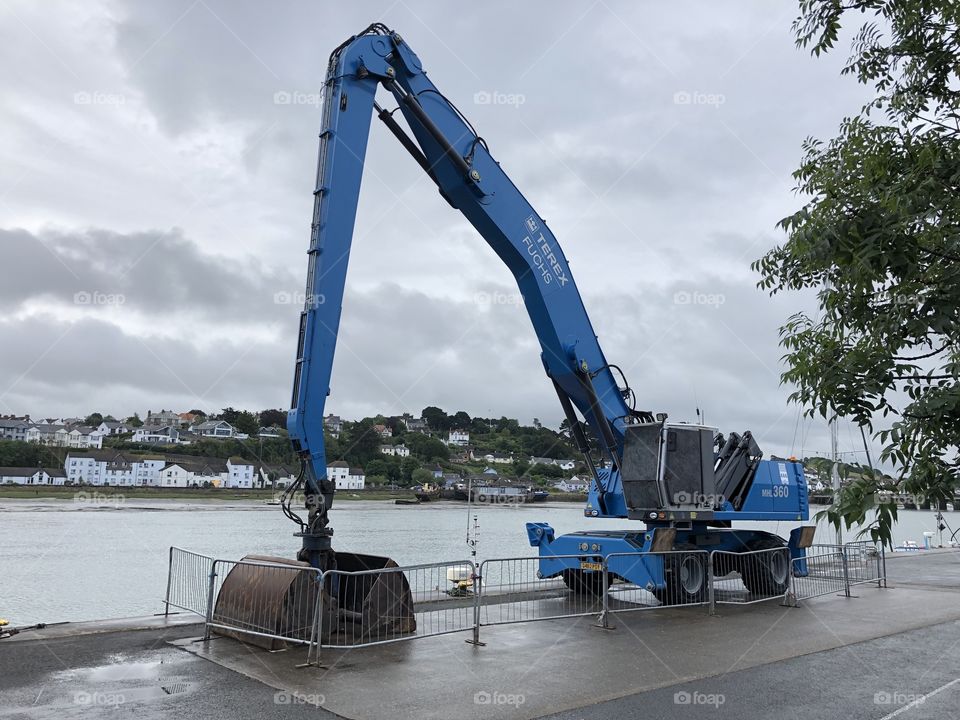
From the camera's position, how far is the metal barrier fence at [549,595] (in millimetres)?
11577

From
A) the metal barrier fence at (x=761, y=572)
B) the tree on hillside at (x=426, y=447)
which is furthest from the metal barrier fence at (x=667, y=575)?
the tree on hillside at (x=426, y=447)

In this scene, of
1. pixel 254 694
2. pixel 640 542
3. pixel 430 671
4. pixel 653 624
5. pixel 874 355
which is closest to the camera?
pixel 874 355

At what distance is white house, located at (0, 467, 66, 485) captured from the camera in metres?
90.6

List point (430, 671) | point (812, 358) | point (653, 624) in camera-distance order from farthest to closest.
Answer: point (653, 624), point (430, 671), point (812, 358)

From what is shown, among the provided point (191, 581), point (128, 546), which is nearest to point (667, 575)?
point (191, 581)

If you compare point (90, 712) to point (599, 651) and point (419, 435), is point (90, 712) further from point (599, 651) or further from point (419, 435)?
point (419, 435)

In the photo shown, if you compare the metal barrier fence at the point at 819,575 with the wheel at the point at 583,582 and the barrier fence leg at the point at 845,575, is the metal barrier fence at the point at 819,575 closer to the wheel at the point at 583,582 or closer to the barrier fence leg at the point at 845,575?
the barrier fence leg at the point at 845,575

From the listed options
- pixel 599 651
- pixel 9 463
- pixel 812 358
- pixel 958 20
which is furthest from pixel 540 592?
pixel 9 463

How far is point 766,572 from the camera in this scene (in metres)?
14.4

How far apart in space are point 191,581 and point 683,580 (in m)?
7.88

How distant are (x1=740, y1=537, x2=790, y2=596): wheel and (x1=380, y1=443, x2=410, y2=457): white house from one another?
79610 millimetres

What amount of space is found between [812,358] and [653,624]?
26.1 feet

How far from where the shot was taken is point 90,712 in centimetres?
621

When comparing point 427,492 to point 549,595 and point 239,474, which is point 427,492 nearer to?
point 239,474
